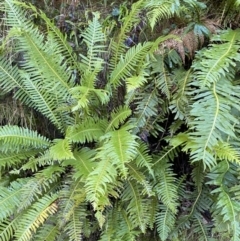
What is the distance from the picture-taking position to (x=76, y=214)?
2.21 meters

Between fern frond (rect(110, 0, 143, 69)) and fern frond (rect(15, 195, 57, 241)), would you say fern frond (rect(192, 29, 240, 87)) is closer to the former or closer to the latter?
fern frond (rect(110, 0, 143, 69))

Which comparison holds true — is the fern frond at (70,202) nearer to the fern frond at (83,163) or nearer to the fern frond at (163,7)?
the fern frond at (83,163)

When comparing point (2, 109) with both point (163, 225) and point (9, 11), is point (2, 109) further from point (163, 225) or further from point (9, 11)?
point (163, 225)

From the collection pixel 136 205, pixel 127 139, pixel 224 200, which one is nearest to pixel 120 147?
pixel 127 139

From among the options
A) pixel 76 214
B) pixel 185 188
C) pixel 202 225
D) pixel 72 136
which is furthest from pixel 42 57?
pixel 202 225

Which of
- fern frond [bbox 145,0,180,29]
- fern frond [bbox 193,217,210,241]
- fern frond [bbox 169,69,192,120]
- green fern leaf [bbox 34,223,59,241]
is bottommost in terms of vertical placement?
fern frond [bbox 193,217,210,241]

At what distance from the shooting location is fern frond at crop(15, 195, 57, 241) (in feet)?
7.06

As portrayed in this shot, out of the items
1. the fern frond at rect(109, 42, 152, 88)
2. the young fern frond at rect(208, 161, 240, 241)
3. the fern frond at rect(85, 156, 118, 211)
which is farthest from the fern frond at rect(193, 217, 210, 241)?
the fern frond at rect(109, 42, 152, 88)

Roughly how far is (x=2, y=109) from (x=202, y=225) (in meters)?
1.64

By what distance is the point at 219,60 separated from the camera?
82.8 inches

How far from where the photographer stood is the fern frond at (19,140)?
2242 mm

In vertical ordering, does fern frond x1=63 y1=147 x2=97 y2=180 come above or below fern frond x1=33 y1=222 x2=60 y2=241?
above

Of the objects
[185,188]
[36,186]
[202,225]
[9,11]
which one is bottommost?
[202,225]

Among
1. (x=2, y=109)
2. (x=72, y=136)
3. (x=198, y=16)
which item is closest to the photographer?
(x=72, y=136)
